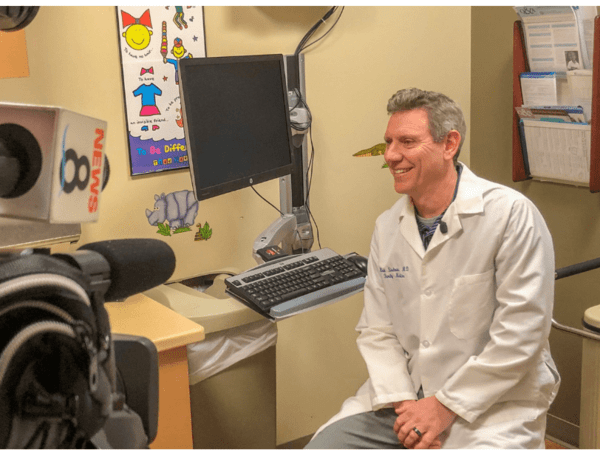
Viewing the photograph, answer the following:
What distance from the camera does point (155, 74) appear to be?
2.08m

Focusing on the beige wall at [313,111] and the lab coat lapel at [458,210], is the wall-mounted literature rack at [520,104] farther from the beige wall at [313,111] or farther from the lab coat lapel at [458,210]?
the lab coat lapel at [458,210]

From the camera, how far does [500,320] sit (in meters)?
1.61

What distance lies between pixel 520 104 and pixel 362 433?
144cm

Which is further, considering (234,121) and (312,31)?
(312,31)

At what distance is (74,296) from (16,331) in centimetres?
5

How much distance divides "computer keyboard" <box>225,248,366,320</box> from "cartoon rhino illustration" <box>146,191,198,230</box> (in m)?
0.39

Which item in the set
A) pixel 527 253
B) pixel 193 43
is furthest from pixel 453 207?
pixel 193 43

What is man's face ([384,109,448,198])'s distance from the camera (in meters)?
1.74

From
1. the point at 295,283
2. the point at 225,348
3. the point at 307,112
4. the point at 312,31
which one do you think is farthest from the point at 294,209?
the point at 312,31

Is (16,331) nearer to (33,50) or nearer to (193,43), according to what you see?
(33,50)

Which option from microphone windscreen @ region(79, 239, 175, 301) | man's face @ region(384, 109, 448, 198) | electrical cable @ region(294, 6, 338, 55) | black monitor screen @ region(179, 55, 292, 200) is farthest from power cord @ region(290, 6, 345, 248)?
microphone windscreen @ region(79, 239, 175, 301)

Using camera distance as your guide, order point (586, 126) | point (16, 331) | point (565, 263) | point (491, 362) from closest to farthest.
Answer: point (16, 331), point (491, 362), point (586, 126), point (565, 263)

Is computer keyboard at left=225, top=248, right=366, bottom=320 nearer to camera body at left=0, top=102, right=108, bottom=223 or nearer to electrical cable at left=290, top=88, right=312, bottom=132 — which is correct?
electrical cable at left=290, top=88, right=312, bottom=132

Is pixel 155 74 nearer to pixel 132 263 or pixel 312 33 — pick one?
pixel 312 33
